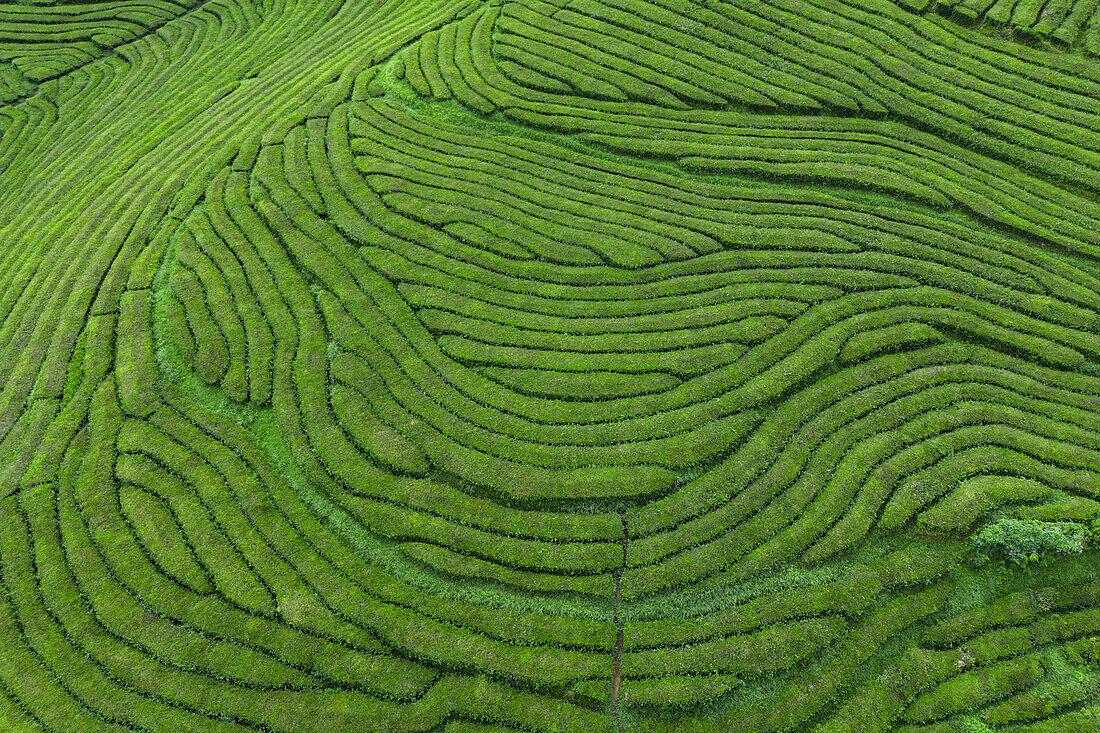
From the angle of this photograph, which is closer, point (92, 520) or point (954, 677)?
point (954, 677)

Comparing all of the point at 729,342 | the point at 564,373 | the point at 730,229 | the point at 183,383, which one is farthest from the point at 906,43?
the point at 183,383

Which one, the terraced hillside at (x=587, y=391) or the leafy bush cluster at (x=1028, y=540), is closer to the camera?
the terraced hillside at (x=587, y=391)

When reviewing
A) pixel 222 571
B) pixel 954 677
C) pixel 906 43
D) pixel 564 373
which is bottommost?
pixel 222 571

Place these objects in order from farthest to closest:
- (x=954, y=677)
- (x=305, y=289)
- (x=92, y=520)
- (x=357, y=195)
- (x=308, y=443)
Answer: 1. (x=357, y=195)
2. (x=305, y=289)
3. (x=308, y=443)
4. (x=92, y=520)
5. (x=954, y=677)

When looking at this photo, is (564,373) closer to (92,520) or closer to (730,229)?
(730,229)

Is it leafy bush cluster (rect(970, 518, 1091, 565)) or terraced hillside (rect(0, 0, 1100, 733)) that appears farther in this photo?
leafy bush cluster (rect(970, 518, 1091, 565))

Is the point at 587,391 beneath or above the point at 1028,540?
above

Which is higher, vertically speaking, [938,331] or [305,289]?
[938,331]

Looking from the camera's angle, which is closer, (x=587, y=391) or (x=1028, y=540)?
(x=1028, y=540)
